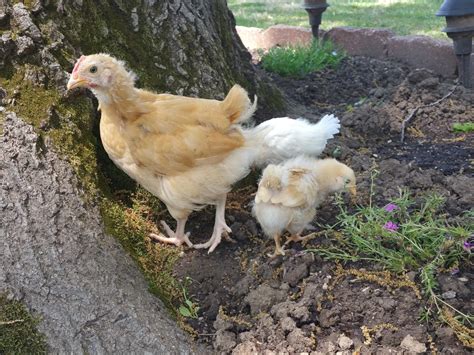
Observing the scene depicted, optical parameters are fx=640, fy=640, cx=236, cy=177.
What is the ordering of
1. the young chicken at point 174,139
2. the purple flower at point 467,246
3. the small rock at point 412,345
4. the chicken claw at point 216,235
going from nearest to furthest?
1. the small rock at point 412,345
2. the purple flower at point 467,246
3. the young chicken at point 174,139
4. the chicken claw at point 216,235

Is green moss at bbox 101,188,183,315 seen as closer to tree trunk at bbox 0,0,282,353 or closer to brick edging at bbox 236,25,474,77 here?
tree trunk at bbox 0,0,282,353

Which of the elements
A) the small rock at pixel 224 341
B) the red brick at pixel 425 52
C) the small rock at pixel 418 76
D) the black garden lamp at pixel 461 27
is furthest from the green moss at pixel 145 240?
the red brick at pixel 425 52

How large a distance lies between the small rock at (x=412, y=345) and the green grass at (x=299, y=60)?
3906mm

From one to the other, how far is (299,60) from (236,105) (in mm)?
3131

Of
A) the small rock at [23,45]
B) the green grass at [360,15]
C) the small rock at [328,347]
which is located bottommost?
the green grass at [360,15]

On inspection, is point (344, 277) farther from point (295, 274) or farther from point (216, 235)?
point (216, 235)

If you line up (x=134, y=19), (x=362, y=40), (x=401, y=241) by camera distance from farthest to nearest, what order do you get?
(x=362, y=40) → (x=134, y=19) → (x=401, y=241)

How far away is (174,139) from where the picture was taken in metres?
3.19

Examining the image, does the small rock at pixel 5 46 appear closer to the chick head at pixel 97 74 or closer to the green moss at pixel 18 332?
the chick head at pixel 97 74

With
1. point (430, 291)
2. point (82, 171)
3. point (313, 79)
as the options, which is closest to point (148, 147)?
point (82, 171)

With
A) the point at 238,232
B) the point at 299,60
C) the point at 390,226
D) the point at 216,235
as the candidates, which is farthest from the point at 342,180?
the point at 299,60

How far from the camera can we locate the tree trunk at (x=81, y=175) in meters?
2.60

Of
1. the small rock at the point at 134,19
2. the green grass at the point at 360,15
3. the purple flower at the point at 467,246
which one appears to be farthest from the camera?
the green grass at the point at 360,15

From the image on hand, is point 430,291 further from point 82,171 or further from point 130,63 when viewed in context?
point 130,63
